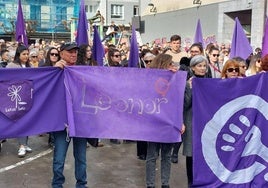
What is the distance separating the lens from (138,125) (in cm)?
545

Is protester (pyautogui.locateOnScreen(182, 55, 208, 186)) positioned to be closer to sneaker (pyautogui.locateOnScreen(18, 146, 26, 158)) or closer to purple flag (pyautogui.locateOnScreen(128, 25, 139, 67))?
purple flag (pyautogui.locateOnScreen(128, 25, 139, 67))

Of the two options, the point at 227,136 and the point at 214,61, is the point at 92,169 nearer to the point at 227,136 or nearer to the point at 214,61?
the point at 227,136

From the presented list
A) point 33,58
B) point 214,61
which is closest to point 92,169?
point 214,61

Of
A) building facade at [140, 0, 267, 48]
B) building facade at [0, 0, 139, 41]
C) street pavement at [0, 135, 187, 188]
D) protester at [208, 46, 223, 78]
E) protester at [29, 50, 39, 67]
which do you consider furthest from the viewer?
building facade at [0, 0, 139, 41]

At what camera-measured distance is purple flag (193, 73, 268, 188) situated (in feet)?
17.1

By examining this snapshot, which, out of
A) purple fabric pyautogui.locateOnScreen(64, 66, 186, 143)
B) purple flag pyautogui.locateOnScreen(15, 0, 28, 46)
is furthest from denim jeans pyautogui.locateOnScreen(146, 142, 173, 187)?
purple flag pyautogui.locateOnScreen(15, 0, 28, 46)

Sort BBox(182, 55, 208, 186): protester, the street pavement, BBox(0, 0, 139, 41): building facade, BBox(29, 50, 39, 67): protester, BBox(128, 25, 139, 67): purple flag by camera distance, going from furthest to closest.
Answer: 1. BBox(0, 0, 139, 41): building facade
2. BBox(29, 50, 39, 67): protester
3. BBox(128, 25, 139, 67): purple flag
4. the street pavement
5. BBox(182, 55, 208, 186): protester

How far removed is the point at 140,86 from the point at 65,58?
924 millimetres

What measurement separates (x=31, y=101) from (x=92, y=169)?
1.80m

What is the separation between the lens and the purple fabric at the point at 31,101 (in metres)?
5.25

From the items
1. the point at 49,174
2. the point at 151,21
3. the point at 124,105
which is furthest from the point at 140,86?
the point at 151,21

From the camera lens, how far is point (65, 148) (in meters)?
5.25

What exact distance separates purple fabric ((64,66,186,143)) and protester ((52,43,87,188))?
0.12 meters

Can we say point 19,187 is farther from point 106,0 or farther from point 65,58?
point 106,0
